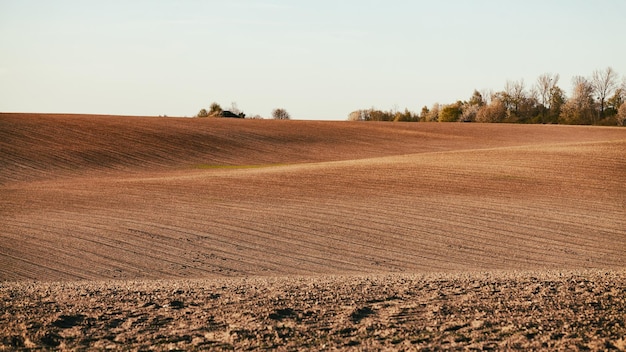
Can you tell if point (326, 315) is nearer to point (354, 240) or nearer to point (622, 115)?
point (354, 240)

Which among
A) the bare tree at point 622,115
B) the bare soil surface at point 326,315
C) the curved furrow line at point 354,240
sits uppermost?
the bare tree at point 622,115

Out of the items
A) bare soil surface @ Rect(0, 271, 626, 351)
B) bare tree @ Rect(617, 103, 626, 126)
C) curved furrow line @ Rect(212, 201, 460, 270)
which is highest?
bare tree @ Rect(617, 103, 626, 126)

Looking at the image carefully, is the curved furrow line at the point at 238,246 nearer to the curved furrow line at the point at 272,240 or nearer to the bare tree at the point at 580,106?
the curved furrow line at the point at 272,240

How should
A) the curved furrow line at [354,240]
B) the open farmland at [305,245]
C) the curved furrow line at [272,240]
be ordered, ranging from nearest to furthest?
1. the open farmland at [305,245]
2. the curved furrow line at [272,240]
3. the curved furrow line at [354,240]

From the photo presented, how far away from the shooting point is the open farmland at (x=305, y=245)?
24.8 ft

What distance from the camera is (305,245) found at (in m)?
17.2

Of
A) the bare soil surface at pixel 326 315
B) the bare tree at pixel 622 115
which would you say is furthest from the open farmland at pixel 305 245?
the bare tree at pixel 622 115

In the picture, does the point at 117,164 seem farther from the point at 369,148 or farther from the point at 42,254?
the point at 42,254

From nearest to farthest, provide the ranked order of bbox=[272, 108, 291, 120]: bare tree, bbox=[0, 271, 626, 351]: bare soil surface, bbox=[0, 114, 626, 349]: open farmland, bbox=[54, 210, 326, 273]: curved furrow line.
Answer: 1. bbox=[0, 271, 626, 351]: bare soil surface
2. bbox=[0, 114, 626, 349]: open farmland
3. bbox=[54, 210, 326, 273]: curved furrow line
4. bbox=[272, 108, 291, 120]: bare tree

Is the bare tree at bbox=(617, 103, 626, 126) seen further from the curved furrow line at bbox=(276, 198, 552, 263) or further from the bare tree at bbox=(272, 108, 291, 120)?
the curved furrow line at bbox=(276, 198, 552, 263)

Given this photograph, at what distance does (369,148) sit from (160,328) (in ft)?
136

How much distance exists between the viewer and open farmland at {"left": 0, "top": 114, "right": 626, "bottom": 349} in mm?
7551

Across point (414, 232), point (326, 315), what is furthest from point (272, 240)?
point (326, 315)

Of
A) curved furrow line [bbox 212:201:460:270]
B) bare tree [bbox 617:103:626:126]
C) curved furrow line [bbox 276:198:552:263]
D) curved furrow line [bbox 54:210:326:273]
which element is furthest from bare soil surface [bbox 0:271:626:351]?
bare tree [bbox 617:103:626:126]
